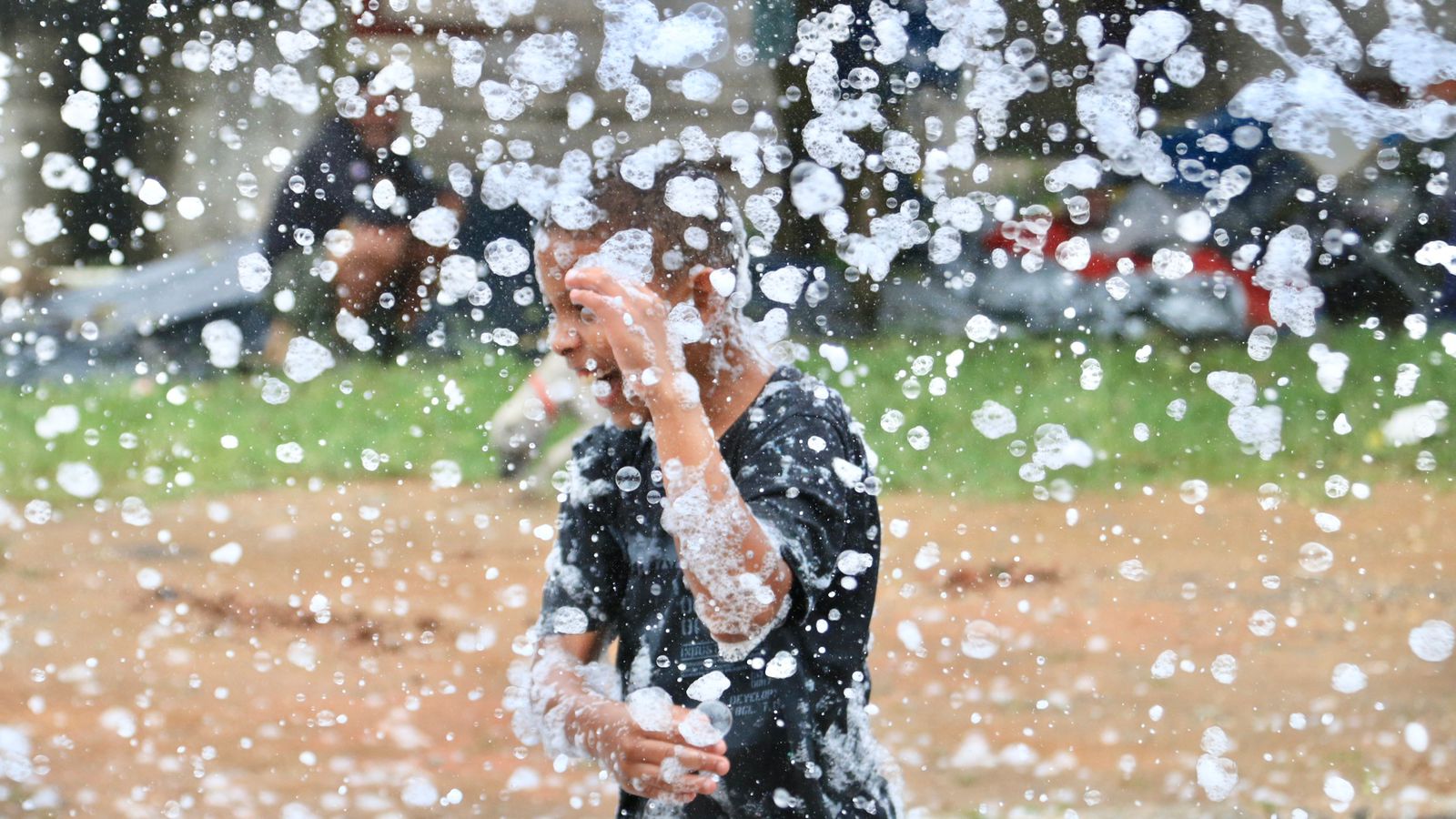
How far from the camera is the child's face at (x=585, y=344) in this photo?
132cm

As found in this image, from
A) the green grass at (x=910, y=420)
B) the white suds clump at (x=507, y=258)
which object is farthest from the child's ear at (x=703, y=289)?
the white suds clump at (x=507, y=258)

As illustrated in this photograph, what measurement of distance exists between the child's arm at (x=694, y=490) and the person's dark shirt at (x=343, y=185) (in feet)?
10.1

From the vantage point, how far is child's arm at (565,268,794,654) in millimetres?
1227

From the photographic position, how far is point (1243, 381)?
478 centimetres

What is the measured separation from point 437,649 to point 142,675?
51 cm

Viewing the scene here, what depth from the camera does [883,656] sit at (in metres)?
2.84

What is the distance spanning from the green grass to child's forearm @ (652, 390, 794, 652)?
2390 mm

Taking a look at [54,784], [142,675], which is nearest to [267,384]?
[142,675]

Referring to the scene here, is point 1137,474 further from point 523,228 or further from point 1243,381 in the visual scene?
point 523,228

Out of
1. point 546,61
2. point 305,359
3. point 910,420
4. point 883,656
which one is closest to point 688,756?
point 883,656

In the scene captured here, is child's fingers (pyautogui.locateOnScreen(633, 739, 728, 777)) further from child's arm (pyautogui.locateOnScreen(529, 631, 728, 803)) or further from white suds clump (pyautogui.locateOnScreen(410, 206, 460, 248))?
white suds clump (pyautogui.locateOnScreen(410, 206, 460, 248))

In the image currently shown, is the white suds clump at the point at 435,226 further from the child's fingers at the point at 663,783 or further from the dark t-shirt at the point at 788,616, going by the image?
the child's fingers at the point at 663,783

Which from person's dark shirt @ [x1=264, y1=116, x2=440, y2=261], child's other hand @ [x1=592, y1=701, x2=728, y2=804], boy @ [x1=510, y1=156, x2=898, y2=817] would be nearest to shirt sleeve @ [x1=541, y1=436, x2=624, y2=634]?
boy @ [x1=510, y1=156, x2=898, y2=817]

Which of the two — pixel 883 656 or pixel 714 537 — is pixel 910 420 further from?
pixel 714 537
